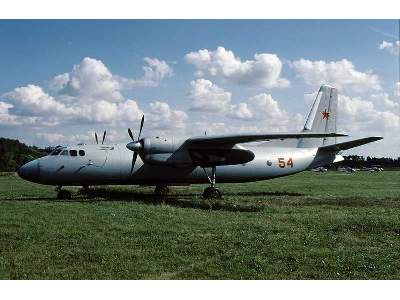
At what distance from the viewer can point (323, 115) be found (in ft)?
106

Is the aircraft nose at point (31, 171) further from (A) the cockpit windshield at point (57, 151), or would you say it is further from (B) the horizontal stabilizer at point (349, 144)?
(B) the horizontal stabilizer at point (349, 144)

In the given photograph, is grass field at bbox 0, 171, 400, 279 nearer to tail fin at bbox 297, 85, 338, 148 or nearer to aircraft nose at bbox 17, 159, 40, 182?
aircraft nose at bbox 17, 159, 40, 182

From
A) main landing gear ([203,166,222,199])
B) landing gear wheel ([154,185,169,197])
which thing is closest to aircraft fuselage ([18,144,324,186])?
main landing gear ([203,166,222,199])

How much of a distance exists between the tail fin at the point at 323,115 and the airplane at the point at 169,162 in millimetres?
2258

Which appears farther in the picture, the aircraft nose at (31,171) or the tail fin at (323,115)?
the tail fin at (323,115)

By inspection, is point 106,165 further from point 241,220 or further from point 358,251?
point 358,251

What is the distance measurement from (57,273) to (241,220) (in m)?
8.40

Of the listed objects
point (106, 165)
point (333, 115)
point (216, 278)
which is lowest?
point (216, 278)

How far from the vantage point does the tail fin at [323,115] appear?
32.2 meters

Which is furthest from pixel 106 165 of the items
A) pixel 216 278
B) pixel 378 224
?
pixel 216 278

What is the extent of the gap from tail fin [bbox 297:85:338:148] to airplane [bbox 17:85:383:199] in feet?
7.41

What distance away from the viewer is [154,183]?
2731 cm

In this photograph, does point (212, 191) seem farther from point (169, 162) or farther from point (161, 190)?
point (161, 190)

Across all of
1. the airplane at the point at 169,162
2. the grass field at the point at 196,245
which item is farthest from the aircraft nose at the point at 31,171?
the grass field at the point at 196,245
